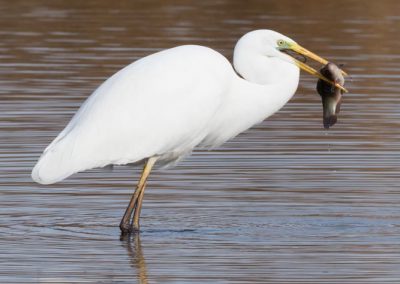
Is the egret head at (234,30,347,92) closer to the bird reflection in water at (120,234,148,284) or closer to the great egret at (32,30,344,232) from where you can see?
the great egret at (32,30,344,232)

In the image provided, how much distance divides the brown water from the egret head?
1.25 m

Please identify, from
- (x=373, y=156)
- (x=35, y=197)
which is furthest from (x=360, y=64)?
(x=35, y=197)

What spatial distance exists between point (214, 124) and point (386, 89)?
7063 millimetres

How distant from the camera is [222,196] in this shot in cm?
1328

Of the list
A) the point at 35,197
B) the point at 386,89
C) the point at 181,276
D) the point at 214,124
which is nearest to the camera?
the point at 181,276

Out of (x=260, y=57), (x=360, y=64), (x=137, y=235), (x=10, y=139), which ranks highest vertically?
(x=260, y=57)

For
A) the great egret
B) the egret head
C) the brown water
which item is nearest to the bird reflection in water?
the brown water

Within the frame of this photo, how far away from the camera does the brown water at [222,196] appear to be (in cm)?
1069

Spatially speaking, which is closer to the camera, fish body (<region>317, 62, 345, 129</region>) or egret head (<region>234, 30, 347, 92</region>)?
egret head (<region>234, 30, 347, 92</region>)

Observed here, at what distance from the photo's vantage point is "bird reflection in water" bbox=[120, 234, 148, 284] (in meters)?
10.5

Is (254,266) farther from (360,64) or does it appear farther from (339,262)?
(360,64)

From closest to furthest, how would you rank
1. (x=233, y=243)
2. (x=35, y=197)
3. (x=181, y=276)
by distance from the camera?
(x=181, y=276) < (x=233, y=243) < (x=35, y=197)

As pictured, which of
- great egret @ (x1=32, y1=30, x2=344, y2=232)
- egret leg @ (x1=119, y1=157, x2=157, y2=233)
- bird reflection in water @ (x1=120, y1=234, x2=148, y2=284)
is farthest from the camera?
egret leg @ (x1=119, y1=157, x2=157, y2=233)

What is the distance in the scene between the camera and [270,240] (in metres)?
11.6
